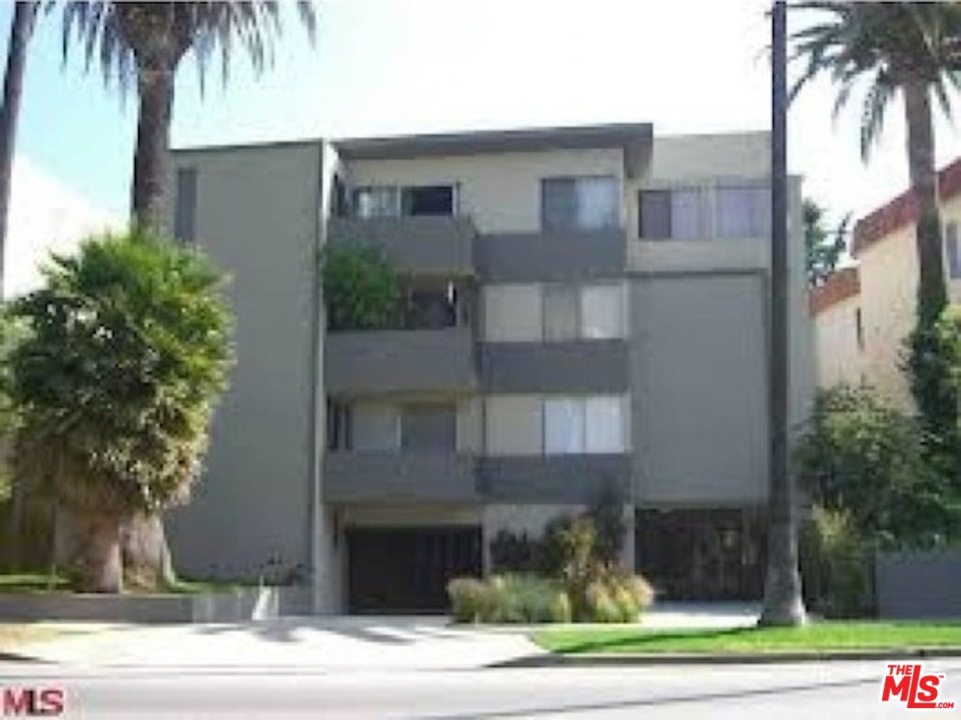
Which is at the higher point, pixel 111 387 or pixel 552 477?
pixel 111 387

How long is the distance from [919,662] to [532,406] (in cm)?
1997

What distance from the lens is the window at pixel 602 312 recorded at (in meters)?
40.7

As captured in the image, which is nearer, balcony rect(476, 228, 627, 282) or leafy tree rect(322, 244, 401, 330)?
leafy tree rect(322, 244, 401, 330)

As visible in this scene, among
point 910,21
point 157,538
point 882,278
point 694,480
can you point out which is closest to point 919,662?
point 157,538

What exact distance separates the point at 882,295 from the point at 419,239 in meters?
16.8

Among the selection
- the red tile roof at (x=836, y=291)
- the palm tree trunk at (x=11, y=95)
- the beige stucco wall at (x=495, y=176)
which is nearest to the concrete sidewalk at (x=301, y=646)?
the palm tree trunk at (x=11, y=95)

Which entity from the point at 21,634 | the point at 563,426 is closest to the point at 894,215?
the point at 563,426

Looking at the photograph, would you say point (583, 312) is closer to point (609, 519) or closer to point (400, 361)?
point (400, 361)

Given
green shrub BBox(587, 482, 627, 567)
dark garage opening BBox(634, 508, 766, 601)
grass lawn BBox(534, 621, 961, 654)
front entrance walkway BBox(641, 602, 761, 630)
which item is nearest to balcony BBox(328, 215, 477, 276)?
green shrub BBox(587, 482, 627, 567)

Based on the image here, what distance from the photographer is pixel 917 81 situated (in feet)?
134

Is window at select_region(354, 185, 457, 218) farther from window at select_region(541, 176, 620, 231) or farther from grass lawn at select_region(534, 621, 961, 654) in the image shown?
grass lawn at select_region(534, 621, 961, 654)

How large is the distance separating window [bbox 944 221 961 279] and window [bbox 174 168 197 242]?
20.5 m

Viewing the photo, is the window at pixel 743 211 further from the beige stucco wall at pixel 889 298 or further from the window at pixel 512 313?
the beige stucco wall at pixel 889 298

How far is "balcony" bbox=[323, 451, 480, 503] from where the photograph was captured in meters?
39.2
